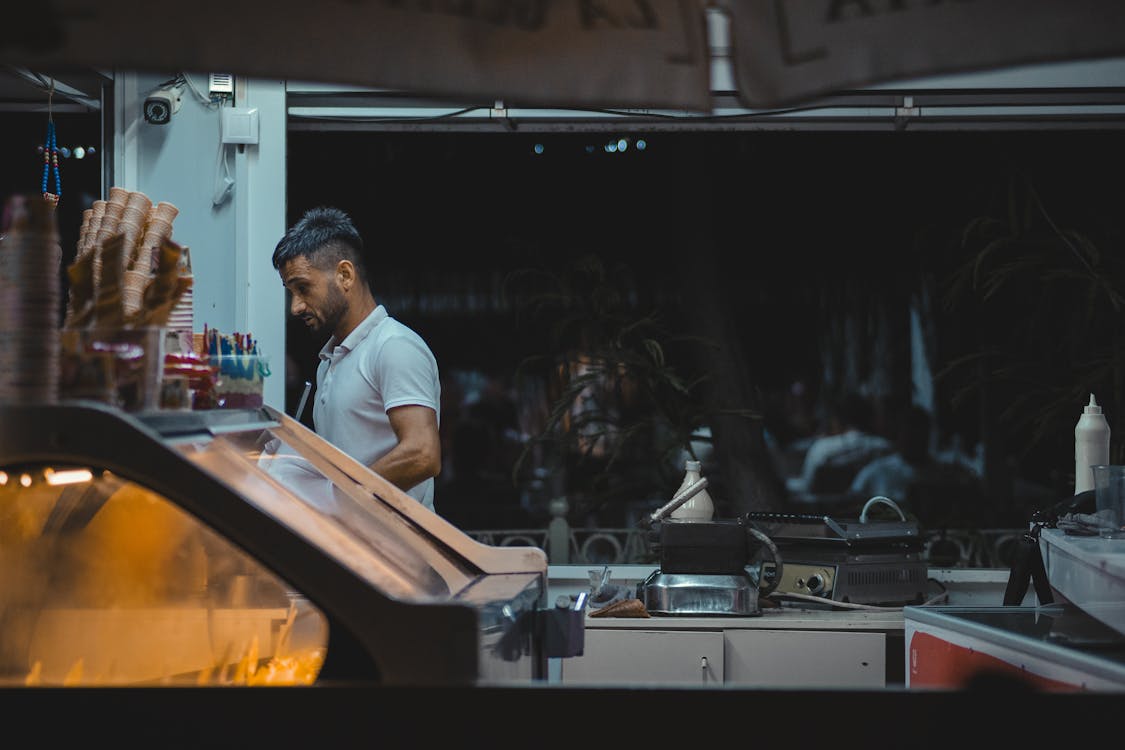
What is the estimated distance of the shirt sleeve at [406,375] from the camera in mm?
3289

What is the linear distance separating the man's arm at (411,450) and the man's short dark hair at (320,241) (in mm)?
570

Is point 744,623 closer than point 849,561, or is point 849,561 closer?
point 744,623

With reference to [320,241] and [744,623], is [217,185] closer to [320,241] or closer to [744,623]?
[320,241]

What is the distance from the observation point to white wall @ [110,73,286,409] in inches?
165

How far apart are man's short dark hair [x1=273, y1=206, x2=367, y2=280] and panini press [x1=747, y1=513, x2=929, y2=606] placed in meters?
1.67

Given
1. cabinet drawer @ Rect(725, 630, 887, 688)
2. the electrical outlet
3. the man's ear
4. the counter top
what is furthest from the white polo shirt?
the electrical outlet

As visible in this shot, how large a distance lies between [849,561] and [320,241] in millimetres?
1939

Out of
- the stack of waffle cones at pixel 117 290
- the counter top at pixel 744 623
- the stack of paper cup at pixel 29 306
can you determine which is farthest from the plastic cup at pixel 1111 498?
the stack of paper cup at pixel 29 306

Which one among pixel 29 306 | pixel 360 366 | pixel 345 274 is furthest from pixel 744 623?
pixel 29 306

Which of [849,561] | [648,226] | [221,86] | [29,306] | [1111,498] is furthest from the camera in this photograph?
[648,226]

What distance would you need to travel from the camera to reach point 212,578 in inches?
74.7

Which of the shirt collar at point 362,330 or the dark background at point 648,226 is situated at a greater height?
the dark background at point 648,226

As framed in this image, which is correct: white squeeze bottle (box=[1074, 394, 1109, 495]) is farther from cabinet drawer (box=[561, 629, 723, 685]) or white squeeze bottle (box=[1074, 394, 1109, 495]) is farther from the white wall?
the white wall

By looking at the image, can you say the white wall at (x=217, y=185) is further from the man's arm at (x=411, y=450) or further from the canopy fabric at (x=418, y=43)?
the canopy fabric at (x=418, y=43)
